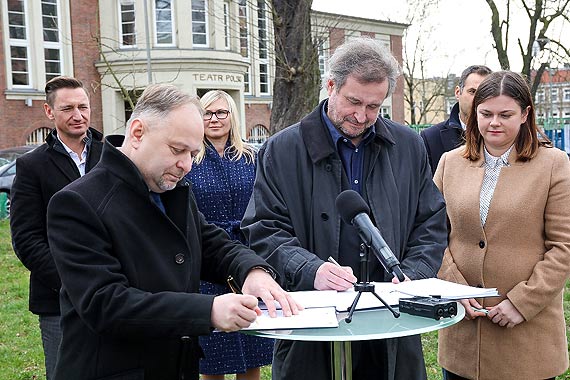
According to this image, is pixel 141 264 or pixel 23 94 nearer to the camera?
pixel 141 264

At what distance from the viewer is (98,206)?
2.43 metres

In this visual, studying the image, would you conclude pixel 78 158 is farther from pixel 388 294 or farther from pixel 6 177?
pixel 6 177

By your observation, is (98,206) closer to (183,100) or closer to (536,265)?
(183,100)

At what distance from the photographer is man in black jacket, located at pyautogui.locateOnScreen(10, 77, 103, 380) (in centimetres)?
402

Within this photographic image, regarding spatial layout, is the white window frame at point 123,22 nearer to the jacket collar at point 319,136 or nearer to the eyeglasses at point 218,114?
the eyeglasses at point 218,114

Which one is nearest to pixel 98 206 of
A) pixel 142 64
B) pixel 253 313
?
pixel 253 313

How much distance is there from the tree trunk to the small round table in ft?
26.6

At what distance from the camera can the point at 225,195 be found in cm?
488

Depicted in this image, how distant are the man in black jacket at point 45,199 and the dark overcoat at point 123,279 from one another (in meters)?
1.57

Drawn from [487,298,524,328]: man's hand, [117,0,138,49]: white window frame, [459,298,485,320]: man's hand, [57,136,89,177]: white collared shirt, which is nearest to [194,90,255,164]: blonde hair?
[57,136,89,177]: white collared shirt

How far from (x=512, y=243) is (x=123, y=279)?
7.08ft

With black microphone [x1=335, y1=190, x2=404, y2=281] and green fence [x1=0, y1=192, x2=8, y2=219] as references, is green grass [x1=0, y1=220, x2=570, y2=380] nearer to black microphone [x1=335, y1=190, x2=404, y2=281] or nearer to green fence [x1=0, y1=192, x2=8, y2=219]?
black microphone [x1=335, y1=190, x2=404, y2=281]

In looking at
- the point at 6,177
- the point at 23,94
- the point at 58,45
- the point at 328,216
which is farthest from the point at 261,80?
the point at 328,216

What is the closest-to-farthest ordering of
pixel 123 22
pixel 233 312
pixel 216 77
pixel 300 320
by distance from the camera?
pixel 233 312 < pixel 300 320 < pixel 123 22 < pixel 216 77
